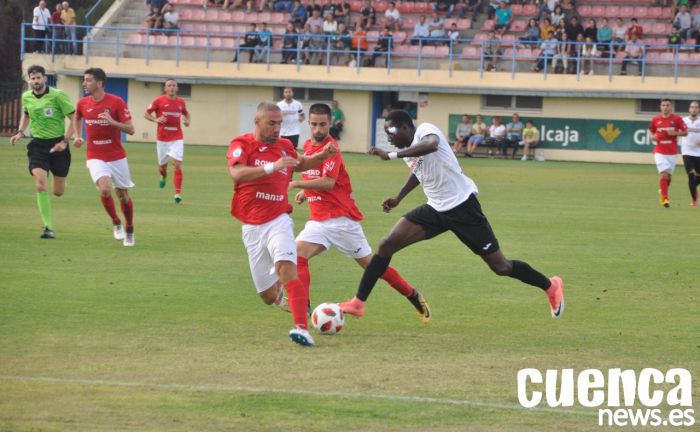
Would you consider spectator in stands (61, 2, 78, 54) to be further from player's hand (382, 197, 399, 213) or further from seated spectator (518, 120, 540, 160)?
player's hand (382, 197, 399, 213)

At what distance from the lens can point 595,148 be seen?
155 ft

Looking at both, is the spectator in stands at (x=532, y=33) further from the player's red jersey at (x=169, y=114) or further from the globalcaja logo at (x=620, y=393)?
the globalcaja logo at (x=620, y=393)

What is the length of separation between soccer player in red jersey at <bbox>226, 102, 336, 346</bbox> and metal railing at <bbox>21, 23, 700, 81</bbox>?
122 feet

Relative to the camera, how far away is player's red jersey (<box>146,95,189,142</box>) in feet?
84.3

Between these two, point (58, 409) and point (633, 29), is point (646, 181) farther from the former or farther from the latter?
point (58, 409)

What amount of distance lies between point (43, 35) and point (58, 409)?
46.3m

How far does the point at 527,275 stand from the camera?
11258 millimetres

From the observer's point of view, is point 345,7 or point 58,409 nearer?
point 58,409

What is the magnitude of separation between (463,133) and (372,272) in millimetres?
36436

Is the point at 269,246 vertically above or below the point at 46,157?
above

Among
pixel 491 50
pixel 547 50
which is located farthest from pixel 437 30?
pixel 547 50

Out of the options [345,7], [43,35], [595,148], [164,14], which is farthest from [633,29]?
[43,35]

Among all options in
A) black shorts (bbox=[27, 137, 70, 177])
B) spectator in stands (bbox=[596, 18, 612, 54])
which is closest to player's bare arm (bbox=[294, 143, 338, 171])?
black shorts (bbox=[27, 137, 70, 177])

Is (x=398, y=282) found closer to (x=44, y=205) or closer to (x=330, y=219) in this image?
(x=330, y=219)
